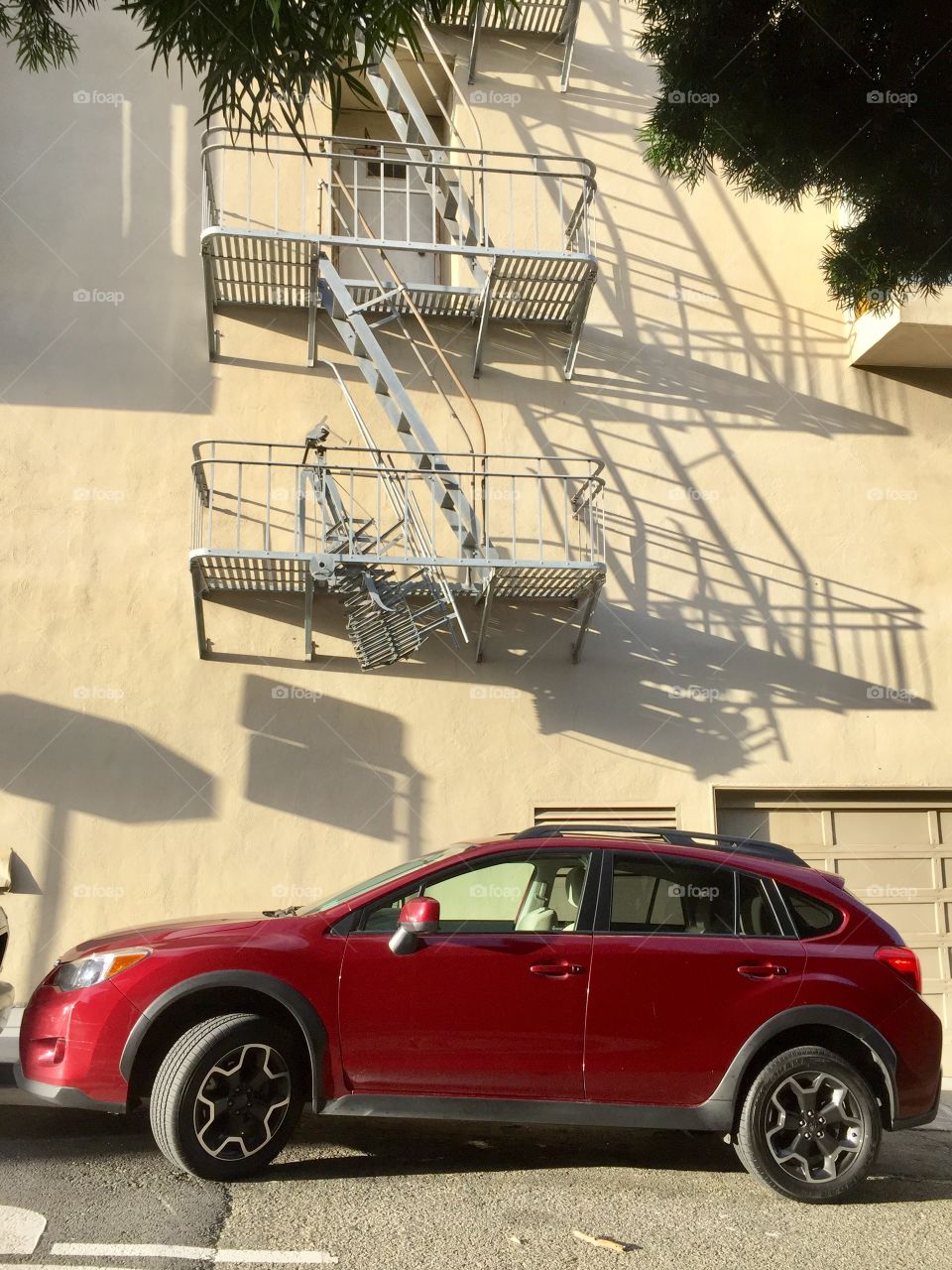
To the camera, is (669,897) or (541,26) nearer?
(669,897)

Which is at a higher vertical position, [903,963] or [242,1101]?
[903,963]

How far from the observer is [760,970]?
5.75 m

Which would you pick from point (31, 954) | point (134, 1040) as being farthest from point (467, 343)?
point (134, 1040)

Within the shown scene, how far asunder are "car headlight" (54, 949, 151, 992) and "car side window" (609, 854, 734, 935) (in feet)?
7.54

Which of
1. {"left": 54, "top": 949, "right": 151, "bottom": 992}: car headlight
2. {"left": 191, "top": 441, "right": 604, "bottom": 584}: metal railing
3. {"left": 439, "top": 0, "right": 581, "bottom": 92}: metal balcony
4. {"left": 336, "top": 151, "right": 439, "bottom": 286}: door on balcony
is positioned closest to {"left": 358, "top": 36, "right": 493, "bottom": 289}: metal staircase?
{"left": 336, "top": 151, "right": 439, "bottom": 286}: door on balcony

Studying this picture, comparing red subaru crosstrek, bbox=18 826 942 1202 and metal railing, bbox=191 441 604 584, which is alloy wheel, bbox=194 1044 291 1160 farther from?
metal railing, bbox=191 441 604 584

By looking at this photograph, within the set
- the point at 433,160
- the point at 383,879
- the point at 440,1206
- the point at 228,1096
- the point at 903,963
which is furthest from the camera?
the point at 433,160

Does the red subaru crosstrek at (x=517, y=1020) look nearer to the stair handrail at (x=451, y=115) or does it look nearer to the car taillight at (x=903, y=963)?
the car taillight at (x=903, y=963)

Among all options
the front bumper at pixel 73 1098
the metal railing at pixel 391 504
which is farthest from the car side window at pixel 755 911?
the metal railing at pixel 391 504

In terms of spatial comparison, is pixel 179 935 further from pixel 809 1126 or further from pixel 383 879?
pixel 809 1126

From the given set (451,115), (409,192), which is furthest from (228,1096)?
(451,115)

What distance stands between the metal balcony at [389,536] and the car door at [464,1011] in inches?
165

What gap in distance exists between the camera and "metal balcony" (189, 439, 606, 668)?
31.6 feet

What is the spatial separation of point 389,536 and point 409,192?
3.42 m
